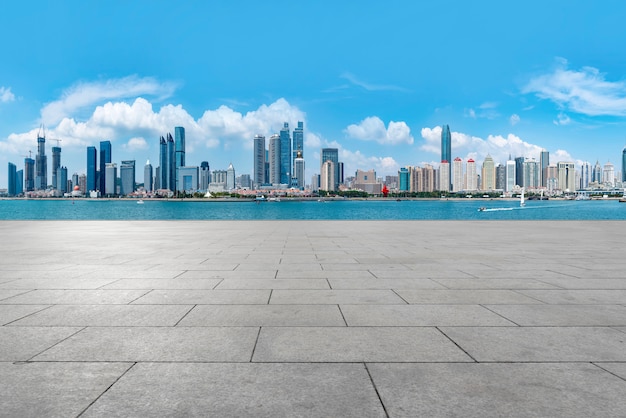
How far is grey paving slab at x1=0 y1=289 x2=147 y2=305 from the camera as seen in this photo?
8414mm

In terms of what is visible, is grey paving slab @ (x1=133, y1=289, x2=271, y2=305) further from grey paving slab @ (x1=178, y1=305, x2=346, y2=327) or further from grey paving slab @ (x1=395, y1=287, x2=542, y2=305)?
grey paving slab @ (x1=395, y1=287, x2=542, y2=305)

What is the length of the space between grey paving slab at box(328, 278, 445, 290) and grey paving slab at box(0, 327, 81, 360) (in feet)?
17.8

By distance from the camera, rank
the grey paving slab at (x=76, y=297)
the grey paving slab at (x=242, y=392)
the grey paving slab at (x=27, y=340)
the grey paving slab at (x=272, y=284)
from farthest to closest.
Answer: the grey paving slab at (x=272, y=284) → the grey paving slab at (x=76, y=297) → the grey paving slab at (x=27, y=340) → the grey paving slab at (x=242, y=392)

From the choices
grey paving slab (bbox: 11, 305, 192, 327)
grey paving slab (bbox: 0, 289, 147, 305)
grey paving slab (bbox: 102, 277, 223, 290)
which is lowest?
grey paving slab (bbox: 102, 277, 223, 290)

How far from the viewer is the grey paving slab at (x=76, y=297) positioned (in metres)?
8.41

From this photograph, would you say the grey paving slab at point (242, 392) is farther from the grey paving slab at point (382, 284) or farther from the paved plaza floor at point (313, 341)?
the grey paving slab at point (382, 284)

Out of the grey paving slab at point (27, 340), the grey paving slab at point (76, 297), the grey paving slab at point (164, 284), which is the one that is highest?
the grey paving slab at point (27, 340)

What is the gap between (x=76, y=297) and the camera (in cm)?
884

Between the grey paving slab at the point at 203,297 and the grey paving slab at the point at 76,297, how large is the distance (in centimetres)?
38

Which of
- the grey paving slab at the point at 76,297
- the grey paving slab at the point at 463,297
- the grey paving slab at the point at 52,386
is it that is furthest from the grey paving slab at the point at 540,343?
the grey paving slab at the point at 76,297

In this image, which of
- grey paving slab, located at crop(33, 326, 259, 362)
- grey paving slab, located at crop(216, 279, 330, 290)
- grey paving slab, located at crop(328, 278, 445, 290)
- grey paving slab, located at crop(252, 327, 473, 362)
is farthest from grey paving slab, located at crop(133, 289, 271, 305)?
grey paving slab, located at crop(252, 327, 473, 362)

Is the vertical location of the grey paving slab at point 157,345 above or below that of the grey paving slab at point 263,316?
above

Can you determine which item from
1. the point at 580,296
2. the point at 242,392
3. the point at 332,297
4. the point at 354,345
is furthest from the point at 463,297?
the point at 242,392

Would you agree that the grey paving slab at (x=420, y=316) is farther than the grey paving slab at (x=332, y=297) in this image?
No
